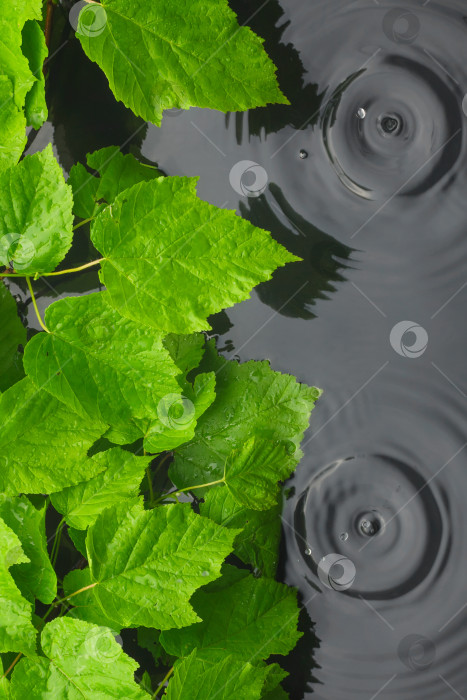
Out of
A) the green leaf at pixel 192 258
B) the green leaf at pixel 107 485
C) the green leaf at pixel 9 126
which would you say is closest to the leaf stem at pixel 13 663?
the green leaf at pixel 107 485

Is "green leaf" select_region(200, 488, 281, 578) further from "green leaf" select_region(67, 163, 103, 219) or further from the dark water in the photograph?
"green leaf" select_region(67, 163, 103, 219)

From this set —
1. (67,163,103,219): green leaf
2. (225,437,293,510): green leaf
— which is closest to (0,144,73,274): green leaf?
(67,163,103,219): green leaf

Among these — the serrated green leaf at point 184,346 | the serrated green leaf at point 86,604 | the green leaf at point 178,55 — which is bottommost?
the serrated green leaf at point 86,604

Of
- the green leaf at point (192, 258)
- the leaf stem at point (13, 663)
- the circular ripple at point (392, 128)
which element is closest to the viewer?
the green leaf at point (192, 258)

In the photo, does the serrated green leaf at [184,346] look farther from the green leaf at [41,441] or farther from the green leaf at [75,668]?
the green leaf at [75,668]

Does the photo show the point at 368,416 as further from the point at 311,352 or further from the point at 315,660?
the point at 315,660

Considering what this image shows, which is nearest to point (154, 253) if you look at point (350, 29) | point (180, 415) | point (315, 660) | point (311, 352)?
point (180, 415)

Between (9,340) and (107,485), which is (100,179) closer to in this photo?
(9,340)
